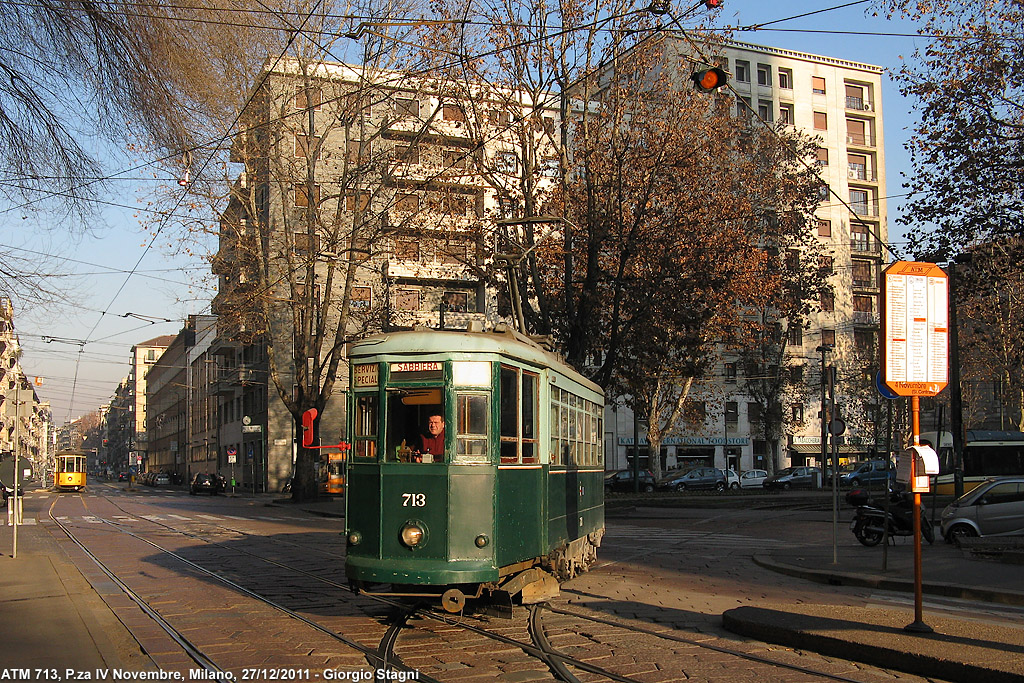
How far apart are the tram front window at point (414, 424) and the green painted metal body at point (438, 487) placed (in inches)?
0.7

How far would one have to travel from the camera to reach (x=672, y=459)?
59625 mm

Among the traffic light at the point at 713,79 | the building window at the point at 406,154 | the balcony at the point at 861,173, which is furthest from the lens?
the balcony at the point at 861,173

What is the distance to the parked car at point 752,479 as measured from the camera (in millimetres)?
51875

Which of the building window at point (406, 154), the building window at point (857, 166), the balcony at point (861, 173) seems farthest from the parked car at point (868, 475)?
the building window at point (857, 166)

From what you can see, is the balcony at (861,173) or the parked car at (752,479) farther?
the balcony at (861,173)

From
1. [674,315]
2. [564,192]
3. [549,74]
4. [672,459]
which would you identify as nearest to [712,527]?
[674,315]

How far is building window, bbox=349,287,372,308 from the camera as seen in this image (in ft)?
124

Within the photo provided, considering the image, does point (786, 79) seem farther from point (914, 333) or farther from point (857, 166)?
point (914, 333)

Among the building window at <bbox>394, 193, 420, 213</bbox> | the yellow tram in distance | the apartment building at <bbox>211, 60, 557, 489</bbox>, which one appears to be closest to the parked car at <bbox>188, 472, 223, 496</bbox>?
the yellow tram in distance

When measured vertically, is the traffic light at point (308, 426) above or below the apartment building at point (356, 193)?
below

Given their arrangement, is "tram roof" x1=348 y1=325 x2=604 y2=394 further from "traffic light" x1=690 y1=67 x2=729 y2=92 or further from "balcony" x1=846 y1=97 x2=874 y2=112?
"balcony" x1=846 y1=97 x2=874 y2=112

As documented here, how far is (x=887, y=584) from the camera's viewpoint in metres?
12.7

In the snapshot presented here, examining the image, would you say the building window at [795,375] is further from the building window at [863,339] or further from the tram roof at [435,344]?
the tram roof at [435,344]

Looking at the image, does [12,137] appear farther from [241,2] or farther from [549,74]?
[549,74]
